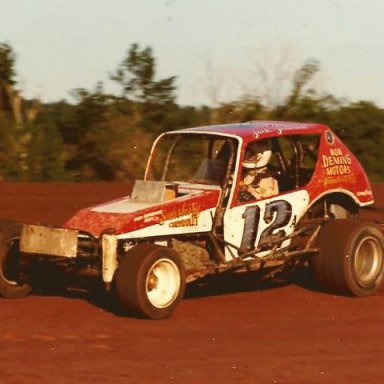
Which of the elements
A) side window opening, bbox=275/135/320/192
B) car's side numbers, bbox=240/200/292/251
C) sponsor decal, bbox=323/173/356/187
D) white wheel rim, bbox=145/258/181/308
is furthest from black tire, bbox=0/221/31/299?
sponsor decal, bbox=323/173/356/187

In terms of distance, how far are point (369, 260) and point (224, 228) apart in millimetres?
1698

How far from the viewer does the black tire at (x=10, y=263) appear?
10.3m

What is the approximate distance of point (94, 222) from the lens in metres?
9.85

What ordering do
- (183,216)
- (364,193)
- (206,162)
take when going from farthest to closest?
1. (364,193)
2. (206,162)
3. (183,216)

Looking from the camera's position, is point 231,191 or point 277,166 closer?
point 231,191

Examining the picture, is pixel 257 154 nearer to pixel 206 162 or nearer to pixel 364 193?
pixel 206 162

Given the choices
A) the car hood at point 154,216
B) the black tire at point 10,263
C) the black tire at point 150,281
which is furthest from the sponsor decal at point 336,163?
the black tire at point 10,263

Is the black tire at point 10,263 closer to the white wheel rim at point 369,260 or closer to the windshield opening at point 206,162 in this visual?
the windshield opening at point 206,162

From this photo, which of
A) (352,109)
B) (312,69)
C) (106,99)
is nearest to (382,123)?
(352,109)

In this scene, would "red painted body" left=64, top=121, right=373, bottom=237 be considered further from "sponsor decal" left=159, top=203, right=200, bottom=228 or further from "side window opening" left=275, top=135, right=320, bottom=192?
"side window opening" left=275, top=135, right=320, bottom=192

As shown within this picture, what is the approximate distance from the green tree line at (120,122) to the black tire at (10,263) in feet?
39.5

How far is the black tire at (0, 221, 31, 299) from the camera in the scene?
33.8 ft

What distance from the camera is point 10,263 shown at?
34.1 ft

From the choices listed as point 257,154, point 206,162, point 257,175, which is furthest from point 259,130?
point 206,162
